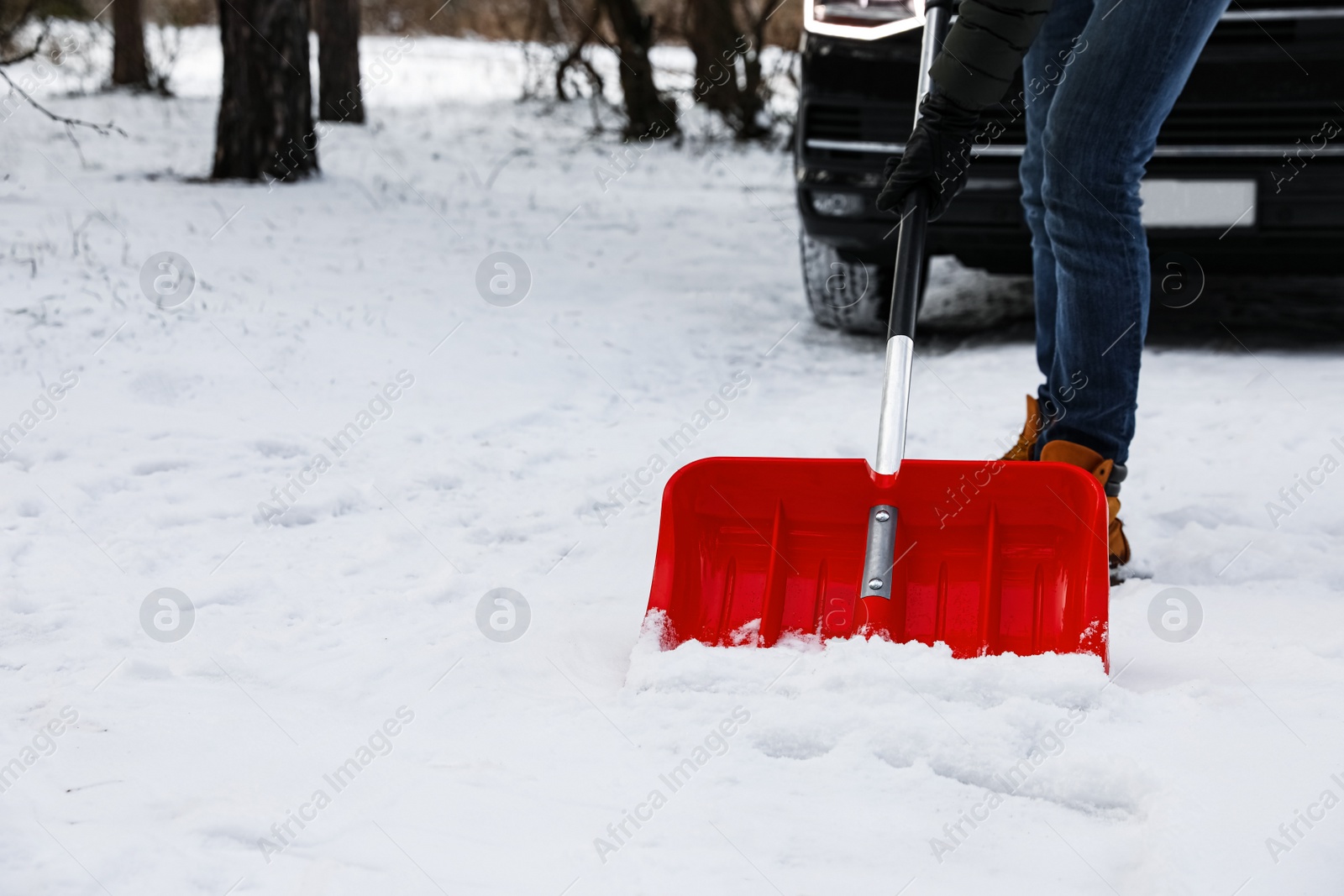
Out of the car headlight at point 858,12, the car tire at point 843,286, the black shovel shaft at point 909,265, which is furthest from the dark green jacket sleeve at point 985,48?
the car tire at point 843,286

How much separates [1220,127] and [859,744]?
2.52 metres

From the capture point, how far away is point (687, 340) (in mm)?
4074

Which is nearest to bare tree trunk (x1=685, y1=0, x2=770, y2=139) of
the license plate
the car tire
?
the car tire

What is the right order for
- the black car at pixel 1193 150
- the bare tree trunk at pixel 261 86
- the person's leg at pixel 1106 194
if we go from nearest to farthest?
1. the person's leg at pixel 1106 194
2. the black car at pixel 1193 150
3. the bare tree trunk at pixel 261 86

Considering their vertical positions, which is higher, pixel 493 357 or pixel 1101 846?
pixel 1101 846

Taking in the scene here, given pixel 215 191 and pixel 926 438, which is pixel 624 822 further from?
pixel 215 191

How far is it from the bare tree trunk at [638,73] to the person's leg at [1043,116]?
781cm

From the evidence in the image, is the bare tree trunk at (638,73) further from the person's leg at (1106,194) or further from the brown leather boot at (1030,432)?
the person's leg at (1106,194)

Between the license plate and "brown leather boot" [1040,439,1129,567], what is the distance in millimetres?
1568

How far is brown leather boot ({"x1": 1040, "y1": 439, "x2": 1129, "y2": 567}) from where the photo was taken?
6.50 ft

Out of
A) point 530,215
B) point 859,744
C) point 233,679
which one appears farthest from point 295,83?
point 859,744

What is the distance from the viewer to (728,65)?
10.1 m

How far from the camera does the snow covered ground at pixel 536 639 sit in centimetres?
132

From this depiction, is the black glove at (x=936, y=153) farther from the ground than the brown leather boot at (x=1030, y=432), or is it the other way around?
the black glove at (x=936, y=153)
